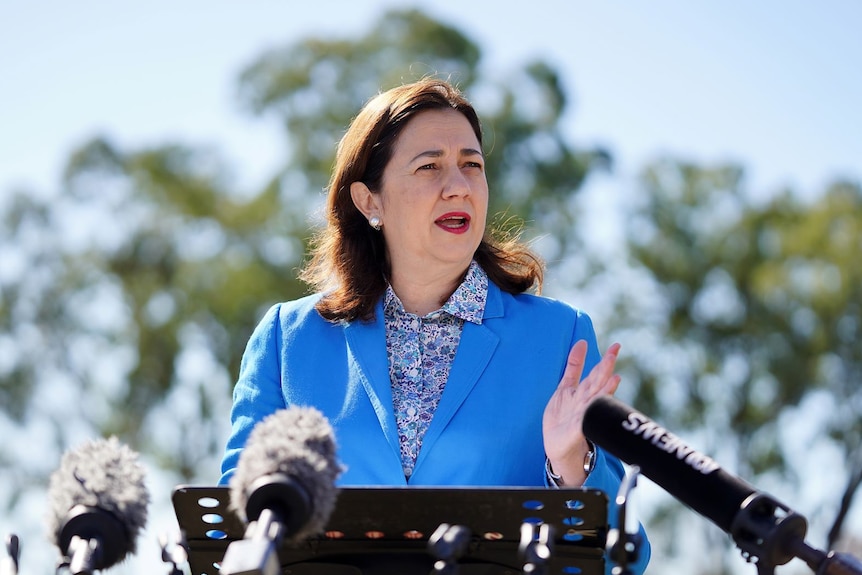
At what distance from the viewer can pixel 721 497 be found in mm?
2721

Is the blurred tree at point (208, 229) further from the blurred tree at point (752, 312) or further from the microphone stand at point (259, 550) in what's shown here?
the microphone stand at point (259, 550)

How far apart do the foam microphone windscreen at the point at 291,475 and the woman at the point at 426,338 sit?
90 cm

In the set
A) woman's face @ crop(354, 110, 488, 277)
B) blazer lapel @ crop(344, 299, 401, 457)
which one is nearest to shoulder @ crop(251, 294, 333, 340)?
blazer lapel @ crop(344, 299, 401, 457)

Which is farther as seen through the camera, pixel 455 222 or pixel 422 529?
pixel 455 222

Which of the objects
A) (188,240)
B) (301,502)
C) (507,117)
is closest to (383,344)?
(301,502)

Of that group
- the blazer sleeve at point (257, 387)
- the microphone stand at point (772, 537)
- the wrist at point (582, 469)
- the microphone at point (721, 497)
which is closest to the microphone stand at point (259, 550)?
the microphone at point (721, 497)

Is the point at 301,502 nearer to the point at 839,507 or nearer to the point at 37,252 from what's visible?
the point at 839,507

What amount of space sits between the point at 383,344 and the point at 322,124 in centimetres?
1850

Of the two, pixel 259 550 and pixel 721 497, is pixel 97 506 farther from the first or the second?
pixel 721 497

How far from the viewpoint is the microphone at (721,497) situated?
262 centimetres

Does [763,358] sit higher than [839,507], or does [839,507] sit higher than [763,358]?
[763,358]

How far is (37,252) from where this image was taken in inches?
931

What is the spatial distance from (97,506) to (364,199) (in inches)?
87.5

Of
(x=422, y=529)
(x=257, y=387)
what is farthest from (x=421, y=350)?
(x=422, y=529)
